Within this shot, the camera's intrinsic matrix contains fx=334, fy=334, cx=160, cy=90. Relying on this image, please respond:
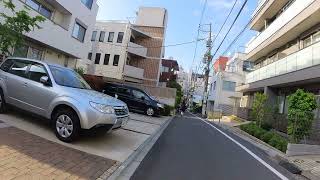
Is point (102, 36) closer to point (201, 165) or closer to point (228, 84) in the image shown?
point (228, 84)

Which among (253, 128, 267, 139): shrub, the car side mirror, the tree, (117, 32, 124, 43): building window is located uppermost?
(117, 32, 124, 43): building window

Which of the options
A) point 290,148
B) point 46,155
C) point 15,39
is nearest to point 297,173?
point 290,148

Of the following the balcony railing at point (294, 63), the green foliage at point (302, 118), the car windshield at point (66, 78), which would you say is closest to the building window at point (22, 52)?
the car windshield at point (66, 78)

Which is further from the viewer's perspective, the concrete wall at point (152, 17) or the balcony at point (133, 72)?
the concrete wall at point (152, 17)

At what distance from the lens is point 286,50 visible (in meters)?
24.0

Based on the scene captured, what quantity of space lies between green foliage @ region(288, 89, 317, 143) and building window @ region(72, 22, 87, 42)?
→ 1560 cm

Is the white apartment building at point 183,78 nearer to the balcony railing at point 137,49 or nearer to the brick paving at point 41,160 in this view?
the balcony railing at point 137,49

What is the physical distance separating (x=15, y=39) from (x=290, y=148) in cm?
986

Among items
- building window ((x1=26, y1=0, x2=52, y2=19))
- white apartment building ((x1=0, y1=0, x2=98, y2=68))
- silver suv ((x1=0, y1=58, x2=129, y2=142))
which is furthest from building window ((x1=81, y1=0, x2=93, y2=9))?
silver suv ((x1=0, y1=58, x2=129, y2=142))

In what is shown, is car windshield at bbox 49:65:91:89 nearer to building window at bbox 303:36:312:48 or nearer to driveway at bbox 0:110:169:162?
driveway at bbox 0:110:169:162

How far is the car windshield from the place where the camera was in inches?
332

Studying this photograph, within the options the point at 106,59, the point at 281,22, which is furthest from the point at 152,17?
the point at 281,22

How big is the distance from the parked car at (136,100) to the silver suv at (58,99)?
1240 centimetres

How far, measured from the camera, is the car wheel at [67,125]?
7.46 m
